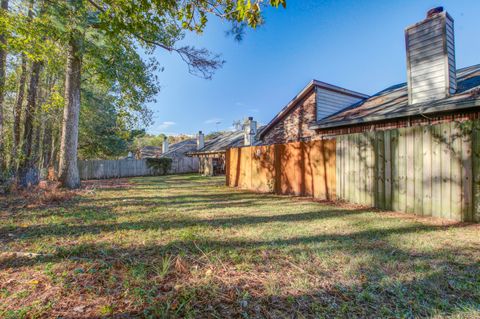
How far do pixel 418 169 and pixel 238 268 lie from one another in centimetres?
430

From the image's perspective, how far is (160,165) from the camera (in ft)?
78.0

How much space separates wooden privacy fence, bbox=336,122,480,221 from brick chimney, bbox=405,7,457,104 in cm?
305

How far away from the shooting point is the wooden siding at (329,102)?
35.3ft

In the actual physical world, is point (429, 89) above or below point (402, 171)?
above

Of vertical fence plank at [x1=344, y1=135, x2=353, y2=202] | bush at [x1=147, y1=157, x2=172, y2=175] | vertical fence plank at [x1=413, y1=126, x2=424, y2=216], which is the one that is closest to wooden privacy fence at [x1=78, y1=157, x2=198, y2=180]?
bush at [x1=147, y1=157, x2=172, y2=175]

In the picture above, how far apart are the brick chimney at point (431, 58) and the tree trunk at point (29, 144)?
12.9 m

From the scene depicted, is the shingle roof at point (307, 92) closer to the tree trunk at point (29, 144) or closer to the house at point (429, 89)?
the house at point (429, 89)

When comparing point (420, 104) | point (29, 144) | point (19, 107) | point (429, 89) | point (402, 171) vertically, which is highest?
point (429, 89)

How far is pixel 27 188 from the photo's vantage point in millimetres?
7773

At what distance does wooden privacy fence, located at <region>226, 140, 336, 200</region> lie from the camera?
674 centimetres

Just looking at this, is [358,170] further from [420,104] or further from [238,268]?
[238,268]

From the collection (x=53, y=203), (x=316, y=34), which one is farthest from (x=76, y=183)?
(x=316, y=34)

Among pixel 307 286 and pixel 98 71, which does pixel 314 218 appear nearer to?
pixel 307 286

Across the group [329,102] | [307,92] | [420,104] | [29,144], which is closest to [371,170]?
[420,104]
